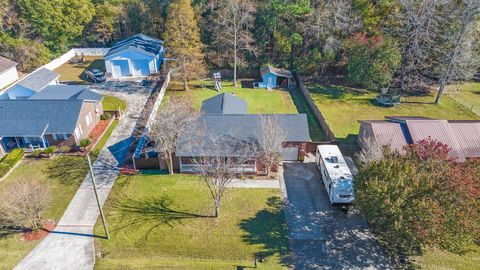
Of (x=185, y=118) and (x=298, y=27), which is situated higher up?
(x=298, y=27)

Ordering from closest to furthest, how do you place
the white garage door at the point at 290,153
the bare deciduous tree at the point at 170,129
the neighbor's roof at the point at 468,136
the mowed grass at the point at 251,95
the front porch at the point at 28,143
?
the bare deciduous tree at the point at 170,129, the neighbor's roof at the point at 468,136, the white garage door at the point at 290,153, the front porch at the point at 28,143, the mowed grass at the point at 251,95

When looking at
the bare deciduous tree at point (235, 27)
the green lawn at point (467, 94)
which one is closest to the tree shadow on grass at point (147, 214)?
the bare deciduous tree at point (235, 27)

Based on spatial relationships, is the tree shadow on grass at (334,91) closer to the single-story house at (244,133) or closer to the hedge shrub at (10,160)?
the single-story house at (244,133)

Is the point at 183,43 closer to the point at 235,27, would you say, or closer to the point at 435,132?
the point at 235,27

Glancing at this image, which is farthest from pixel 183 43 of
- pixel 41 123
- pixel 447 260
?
pixel 447 260

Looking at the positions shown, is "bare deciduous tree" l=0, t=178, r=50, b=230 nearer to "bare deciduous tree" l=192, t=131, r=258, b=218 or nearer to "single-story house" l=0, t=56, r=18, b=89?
"bare deciduous tree" l=192, t=131, r=258, b=218

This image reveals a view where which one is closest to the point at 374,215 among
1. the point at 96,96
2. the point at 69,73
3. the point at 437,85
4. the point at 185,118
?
the point at 185,118

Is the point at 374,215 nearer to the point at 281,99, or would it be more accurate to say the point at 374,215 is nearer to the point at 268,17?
the point at 281,99
